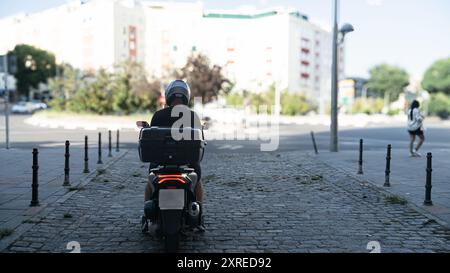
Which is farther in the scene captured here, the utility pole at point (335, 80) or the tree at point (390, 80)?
the tree at point (390, 80)

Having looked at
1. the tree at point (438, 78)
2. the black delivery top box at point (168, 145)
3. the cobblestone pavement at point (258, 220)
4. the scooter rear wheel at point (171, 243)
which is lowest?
the cobblestone pavement at point (258, 220)

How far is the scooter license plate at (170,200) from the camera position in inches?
171

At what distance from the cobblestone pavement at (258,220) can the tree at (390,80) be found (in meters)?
105

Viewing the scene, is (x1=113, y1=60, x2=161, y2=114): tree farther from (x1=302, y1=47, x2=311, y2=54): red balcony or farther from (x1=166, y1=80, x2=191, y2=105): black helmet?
(x1=302, y1=47, x2=311, y2=54): red balcony

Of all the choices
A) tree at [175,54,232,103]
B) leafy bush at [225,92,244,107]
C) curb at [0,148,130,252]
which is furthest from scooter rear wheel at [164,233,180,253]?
leafy bush at [225,92,244,107]

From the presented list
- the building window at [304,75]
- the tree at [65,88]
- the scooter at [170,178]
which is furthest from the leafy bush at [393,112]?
the scooter at [170,178]

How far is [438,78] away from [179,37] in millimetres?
48000

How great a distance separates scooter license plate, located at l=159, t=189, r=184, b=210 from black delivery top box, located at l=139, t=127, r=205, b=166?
0.35 metres

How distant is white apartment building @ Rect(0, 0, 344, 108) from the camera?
73750 millimetres

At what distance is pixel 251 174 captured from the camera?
10.5 metres

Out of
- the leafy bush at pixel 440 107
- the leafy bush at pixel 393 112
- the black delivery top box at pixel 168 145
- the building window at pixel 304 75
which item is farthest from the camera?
the building window at pixel 304 75

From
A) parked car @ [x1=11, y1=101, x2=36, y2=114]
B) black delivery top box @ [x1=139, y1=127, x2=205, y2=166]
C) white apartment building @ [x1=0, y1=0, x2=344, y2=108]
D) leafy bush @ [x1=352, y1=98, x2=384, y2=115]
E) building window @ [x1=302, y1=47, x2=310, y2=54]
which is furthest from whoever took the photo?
building window @ [x1=302, y1=47, x2=310, y2=54]

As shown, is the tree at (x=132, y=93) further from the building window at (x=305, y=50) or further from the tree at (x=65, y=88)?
the building window at (x=305, y=50)
